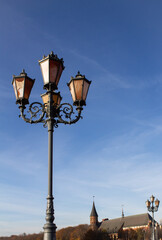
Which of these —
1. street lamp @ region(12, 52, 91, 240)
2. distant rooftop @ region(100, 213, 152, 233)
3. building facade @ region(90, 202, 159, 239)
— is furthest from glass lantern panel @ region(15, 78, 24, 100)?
distant rooftop @ region(100, 213, 152, 233)

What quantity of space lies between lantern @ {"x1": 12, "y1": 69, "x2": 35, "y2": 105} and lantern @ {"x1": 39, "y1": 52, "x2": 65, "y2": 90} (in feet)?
1.70

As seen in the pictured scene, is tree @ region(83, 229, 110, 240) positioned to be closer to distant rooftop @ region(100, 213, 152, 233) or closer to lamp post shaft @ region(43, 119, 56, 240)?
distant rooftop @ region(100, 213, 152, 233)

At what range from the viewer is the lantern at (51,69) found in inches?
284

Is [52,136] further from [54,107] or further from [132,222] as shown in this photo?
[132,222]

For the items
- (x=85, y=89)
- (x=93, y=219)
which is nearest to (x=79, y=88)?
(x=85, y=89)

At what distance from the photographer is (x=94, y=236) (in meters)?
90.9

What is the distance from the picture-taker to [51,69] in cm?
727

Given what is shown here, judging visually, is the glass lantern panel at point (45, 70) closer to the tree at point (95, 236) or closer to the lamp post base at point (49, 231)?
the lamp post base at point (49, 231)

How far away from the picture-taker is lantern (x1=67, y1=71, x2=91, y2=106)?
24.5 ft

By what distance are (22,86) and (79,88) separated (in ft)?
5.19

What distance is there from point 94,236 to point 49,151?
303ft

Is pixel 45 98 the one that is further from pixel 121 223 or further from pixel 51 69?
pixel 121 223

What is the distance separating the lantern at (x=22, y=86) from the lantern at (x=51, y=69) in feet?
1.70

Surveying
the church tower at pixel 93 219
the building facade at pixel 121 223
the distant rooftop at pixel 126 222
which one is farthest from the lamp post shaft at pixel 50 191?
the church tower at pixel 93 219
